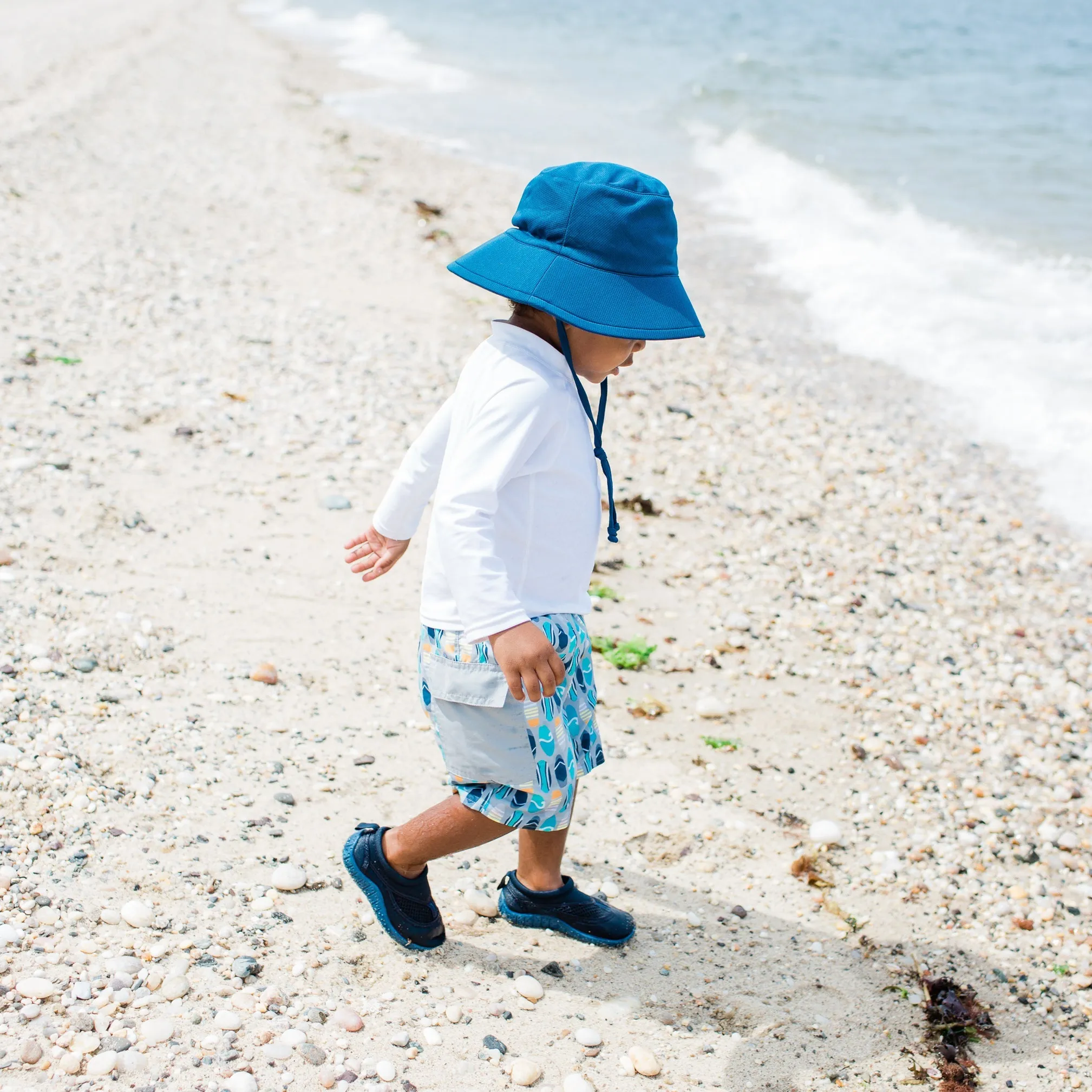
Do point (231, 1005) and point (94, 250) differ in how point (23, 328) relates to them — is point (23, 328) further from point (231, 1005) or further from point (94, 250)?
point (231, 1005)

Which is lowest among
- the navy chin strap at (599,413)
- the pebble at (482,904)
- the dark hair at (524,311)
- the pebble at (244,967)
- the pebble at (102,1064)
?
the pebble at (482,904)

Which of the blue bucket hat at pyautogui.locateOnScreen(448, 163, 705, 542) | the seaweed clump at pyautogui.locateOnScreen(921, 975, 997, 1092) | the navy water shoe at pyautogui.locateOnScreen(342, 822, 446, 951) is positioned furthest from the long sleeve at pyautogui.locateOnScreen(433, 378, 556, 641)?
the seaweed clump at pyautogui.locateOnScreen(921, 975, 997, 1092)

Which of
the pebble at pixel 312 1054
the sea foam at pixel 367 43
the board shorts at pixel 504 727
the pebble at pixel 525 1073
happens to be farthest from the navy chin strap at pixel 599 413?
the sea foam at pixel 367 43

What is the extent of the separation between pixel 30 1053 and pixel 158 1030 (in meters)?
0.28

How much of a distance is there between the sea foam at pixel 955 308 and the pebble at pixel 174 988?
6074mm

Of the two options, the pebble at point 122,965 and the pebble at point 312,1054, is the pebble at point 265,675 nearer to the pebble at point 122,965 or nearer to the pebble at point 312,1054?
the pebble at point 122,965

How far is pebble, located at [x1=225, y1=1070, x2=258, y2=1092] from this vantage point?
94.6 inches

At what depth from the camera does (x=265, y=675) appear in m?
4.16

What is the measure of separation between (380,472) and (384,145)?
39.9ft

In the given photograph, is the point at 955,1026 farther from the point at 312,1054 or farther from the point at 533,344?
the point at 533,344

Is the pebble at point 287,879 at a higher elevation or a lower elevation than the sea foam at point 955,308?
lower

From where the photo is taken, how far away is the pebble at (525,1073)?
8.65 ft

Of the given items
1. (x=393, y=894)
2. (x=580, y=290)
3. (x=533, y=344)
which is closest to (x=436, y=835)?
(x=393, y=894)

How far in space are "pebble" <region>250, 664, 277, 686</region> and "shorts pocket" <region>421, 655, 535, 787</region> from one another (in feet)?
5.44
